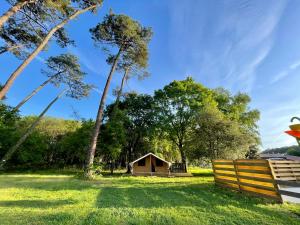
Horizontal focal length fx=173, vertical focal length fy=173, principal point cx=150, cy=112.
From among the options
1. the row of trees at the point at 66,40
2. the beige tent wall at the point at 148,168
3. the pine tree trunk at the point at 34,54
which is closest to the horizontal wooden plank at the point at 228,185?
the row of trees at the point at 66,40

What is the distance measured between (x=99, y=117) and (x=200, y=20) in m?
10.3

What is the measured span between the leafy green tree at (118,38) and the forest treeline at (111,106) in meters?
0.08

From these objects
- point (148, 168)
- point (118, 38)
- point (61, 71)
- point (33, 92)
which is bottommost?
point (148, 168)

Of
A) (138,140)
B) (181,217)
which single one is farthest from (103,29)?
(138,140)

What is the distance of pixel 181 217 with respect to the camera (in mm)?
4066

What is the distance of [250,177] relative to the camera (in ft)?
20.6

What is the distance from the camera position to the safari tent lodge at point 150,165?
20516 millimetres

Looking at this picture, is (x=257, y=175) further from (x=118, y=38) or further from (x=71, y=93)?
(x=71, y=93)

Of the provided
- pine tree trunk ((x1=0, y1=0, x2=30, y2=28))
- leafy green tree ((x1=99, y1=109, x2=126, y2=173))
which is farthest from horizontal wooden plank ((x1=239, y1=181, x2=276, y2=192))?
leafy green tree ((x1=99, y1=109, x2=126, y2=173))

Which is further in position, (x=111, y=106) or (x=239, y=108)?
(x=111, y=106)

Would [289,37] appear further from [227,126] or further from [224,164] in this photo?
[227,126]

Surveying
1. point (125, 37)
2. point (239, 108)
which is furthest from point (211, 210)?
point (239, 108)

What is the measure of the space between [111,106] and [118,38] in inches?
498

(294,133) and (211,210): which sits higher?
(294,133)
